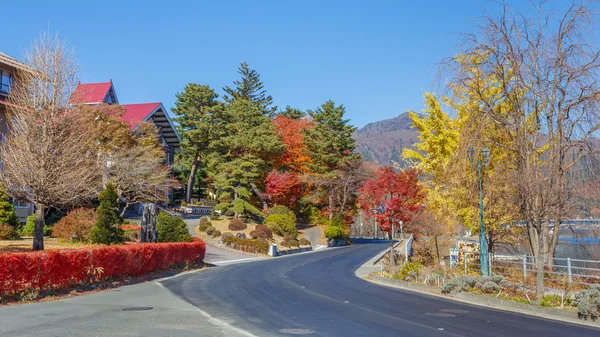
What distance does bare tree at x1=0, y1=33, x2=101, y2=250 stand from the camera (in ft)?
63.2

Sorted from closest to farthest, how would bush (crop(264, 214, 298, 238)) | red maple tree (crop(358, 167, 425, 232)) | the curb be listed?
the curb
red maple tree (crop(358, 167, 425, 232))
bush (crop(264, 214, 298, 238))

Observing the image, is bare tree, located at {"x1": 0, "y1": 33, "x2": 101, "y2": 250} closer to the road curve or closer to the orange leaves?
the road curve

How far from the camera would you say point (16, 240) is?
2702cm

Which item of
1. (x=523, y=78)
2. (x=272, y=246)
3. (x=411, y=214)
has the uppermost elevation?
(x=523, y=78)

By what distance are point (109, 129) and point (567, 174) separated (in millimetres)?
30674

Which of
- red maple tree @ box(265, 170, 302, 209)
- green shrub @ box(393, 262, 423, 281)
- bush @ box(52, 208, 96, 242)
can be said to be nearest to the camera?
green shrub @ box(393, 262, 423, 281)

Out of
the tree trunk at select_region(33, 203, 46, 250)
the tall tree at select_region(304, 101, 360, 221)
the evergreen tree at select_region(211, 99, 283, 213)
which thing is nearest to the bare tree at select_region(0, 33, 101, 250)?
the tree trunk at select_region(33, 203, 46, 250)

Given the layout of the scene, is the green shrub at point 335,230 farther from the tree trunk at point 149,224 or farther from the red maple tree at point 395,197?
the tree trunk at point 149,224

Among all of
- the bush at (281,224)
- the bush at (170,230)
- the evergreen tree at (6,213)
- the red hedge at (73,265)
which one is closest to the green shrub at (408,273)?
the red hedge at (73,265)

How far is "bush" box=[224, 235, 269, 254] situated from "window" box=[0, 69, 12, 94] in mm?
19491

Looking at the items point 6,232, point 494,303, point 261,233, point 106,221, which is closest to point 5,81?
point 6,232

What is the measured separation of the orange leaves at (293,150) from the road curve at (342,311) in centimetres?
3989

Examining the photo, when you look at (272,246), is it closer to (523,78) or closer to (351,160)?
(351,160)

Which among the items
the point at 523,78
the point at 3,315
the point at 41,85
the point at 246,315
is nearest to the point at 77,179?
the point at 41,85
